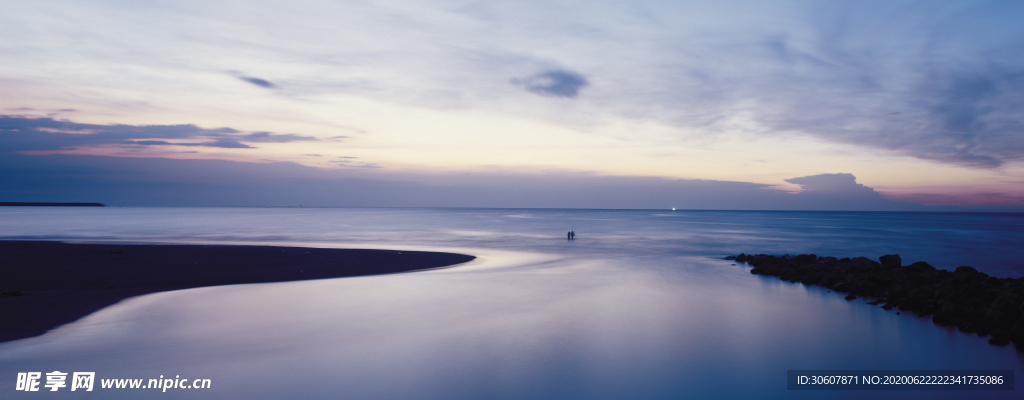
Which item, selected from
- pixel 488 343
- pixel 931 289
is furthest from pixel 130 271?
pixel 931 289

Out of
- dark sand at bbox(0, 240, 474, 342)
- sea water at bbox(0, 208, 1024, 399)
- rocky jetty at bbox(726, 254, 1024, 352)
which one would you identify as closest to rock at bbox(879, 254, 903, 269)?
rocky jetty at bbox(726, 254, 1024, 352)

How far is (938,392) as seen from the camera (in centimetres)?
623

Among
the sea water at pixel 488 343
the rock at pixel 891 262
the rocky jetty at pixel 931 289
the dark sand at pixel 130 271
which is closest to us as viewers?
the sea water at pixel 488 343

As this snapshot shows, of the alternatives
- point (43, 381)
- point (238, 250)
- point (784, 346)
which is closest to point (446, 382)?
point (43, 381)

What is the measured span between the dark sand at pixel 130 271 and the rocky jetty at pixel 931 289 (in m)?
12.0

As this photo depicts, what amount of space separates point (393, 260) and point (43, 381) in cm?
1212

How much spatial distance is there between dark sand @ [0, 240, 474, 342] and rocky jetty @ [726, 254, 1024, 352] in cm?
1203

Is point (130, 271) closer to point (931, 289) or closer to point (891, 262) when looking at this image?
point (931, 289)

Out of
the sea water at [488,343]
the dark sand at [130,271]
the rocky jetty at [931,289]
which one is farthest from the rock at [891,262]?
the dark sand at [130,271]

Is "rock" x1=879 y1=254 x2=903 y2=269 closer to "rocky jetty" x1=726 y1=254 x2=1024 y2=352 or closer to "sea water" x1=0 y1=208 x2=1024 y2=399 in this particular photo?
"rocky jetty" x1=726 y1=254 x2=1024 y2=352

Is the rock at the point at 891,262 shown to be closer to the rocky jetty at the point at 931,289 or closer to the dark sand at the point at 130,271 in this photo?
the rocky jetty at the point at 931,289

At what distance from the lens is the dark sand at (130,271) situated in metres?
8.91

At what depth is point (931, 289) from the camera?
10867 millimetres

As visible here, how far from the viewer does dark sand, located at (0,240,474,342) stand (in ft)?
29.2
